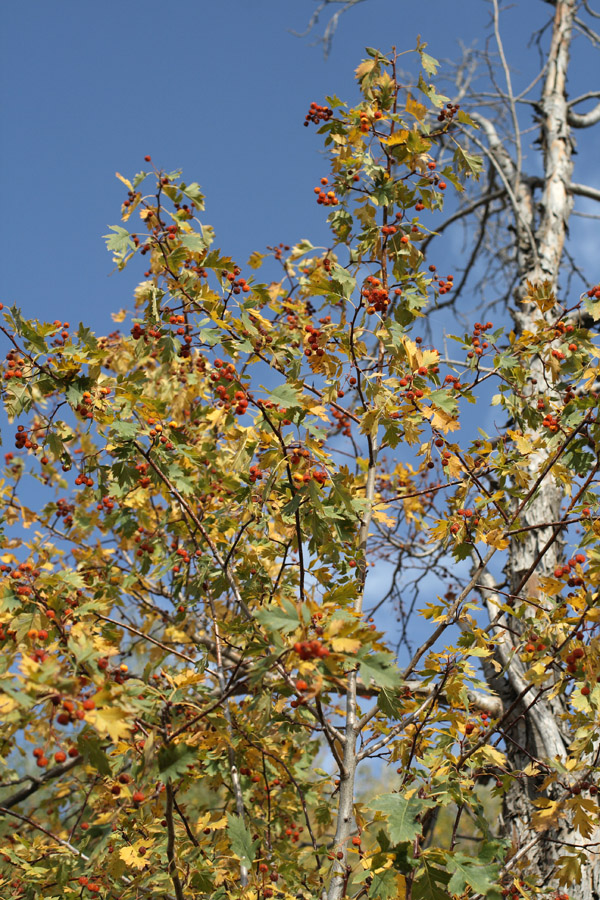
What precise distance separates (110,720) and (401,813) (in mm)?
1002

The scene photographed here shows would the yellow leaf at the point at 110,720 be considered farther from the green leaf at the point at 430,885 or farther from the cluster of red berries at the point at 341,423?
the cluster of red berries at the point at 341,423

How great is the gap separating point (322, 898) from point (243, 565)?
1400 mm

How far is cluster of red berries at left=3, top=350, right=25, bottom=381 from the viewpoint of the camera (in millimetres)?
2858

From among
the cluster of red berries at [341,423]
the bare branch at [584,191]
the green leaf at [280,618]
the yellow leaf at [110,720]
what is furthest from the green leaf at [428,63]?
the bare branch at [584,191]

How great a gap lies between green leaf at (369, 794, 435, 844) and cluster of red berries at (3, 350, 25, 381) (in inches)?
83.9

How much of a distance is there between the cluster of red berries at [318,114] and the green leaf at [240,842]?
307 cm

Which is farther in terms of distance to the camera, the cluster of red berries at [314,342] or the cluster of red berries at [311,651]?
the cluster of red berries at [314,342]

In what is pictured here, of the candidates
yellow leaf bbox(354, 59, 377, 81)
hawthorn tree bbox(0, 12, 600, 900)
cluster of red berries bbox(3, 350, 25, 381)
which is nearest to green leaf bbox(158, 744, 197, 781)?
hawthorn tree bbox(0, 12, 600, 900)

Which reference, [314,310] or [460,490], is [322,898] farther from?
[314,310]

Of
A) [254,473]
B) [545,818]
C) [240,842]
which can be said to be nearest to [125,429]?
[254,473]

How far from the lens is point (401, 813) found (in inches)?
83.0

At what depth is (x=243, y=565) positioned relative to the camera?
321 centimetres

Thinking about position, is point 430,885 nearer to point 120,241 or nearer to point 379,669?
point 379,669

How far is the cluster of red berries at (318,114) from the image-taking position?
10.8 feet
